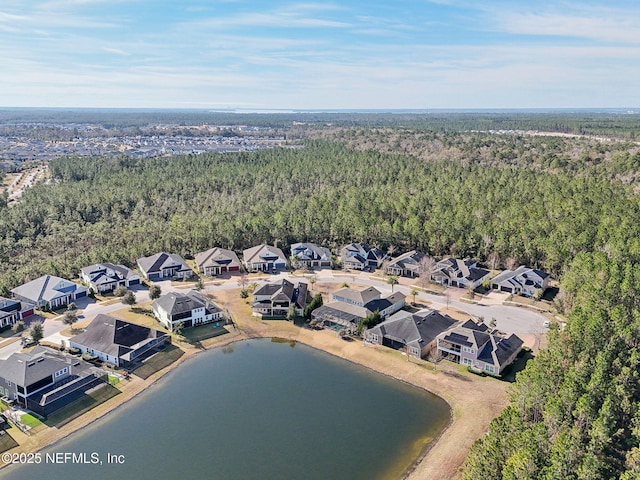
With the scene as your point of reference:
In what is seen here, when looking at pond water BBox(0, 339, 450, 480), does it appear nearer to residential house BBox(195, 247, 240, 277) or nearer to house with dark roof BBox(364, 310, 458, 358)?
house with dark roof BBox(364, 310, 458, 358)

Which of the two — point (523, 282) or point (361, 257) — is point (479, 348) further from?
point (361, 257)

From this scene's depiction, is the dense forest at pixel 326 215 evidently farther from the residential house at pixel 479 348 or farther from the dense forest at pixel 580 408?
the residential house at pixel 479 348

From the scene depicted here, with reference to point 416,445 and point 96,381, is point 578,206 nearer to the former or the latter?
point 416,445

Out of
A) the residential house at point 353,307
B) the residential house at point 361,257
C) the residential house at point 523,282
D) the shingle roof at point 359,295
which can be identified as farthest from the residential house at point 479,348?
the residential house at point 361,257

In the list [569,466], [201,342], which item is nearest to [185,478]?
[201,342]

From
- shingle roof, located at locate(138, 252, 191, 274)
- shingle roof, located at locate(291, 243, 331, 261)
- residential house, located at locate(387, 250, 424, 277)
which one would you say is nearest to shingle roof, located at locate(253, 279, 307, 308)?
shingle roof, located at locate(291, 243, 331, 261)
